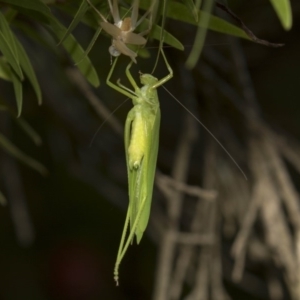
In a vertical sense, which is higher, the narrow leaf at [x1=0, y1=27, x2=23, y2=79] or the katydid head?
the narrow leaf at [x1=0, y1=27, x2=23, y2=79]

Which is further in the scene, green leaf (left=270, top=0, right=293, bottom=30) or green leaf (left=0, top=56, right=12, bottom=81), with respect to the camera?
green leaf (left=0, top=56, right=12, bottom=81)

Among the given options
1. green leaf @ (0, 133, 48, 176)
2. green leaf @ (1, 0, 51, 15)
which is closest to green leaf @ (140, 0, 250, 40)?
green leaf @ (1, 0, 51, 15)

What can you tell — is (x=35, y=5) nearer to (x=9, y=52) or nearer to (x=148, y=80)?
(x=9, y=52)

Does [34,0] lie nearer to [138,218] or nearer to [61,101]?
[138,218]

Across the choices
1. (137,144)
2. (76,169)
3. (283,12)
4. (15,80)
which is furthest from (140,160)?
(76,169)

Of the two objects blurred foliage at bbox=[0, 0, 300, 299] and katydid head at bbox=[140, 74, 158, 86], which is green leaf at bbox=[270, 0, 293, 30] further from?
blurred foliage at bbox=[0, 0, 300, 299]

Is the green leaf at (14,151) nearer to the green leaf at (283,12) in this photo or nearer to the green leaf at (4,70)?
the green leaf at (4,70)

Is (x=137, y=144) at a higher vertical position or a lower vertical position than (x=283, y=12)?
lower

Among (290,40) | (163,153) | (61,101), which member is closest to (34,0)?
(61,101)
